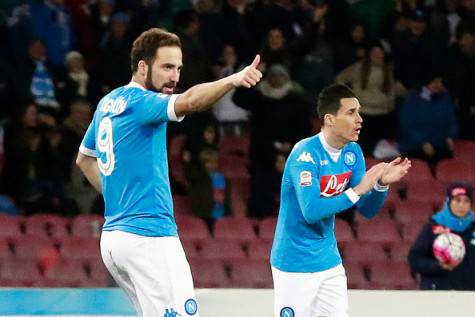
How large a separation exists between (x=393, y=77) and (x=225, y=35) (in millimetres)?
1639

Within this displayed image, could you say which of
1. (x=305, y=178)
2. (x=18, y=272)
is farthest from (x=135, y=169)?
(x=18, y=272)

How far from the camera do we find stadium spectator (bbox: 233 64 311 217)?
11773mm

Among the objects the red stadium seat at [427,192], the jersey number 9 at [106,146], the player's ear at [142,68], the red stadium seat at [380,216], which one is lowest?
the red stadium seat at [380,216]

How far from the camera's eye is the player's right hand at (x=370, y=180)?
6496mm

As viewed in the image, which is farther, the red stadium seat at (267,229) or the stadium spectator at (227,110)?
the stadium spectator at (227,110)

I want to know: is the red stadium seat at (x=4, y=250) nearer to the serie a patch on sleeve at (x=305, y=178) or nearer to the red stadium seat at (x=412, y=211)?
the red stadium seat at (x=412, y=211)

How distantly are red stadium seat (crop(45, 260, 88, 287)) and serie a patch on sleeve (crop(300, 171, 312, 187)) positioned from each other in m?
5.21

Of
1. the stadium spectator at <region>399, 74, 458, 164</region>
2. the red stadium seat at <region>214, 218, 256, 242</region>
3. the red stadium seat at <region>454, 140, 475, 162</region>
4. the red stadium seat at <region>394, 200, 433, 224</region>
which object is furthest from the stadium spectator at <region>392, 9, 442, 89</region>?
the red stadium seat at <region>214, 218, 256, 242</region>

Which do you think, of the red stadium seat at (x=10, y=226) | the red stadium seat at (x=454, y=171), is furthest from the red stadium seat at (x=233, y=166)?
the red stadium seat at (x=10, y=226)

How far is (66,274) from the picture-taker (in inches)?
455

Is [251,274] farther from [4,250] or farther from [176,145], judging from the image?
[4,250]

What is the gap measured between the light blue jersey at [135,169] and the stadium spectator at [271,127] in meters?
5.85

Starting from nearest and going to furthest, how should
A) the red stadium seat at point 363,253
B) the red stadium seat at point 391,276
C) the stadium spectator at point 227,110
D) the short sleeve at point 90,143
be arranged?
the short sleeve at point 90,143 < the red stadium seat at point 391,276 < the red stadium seat at point 363,253 < the stadium spectator at point 227,110

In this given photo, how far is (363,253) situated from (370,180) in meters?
4.84
